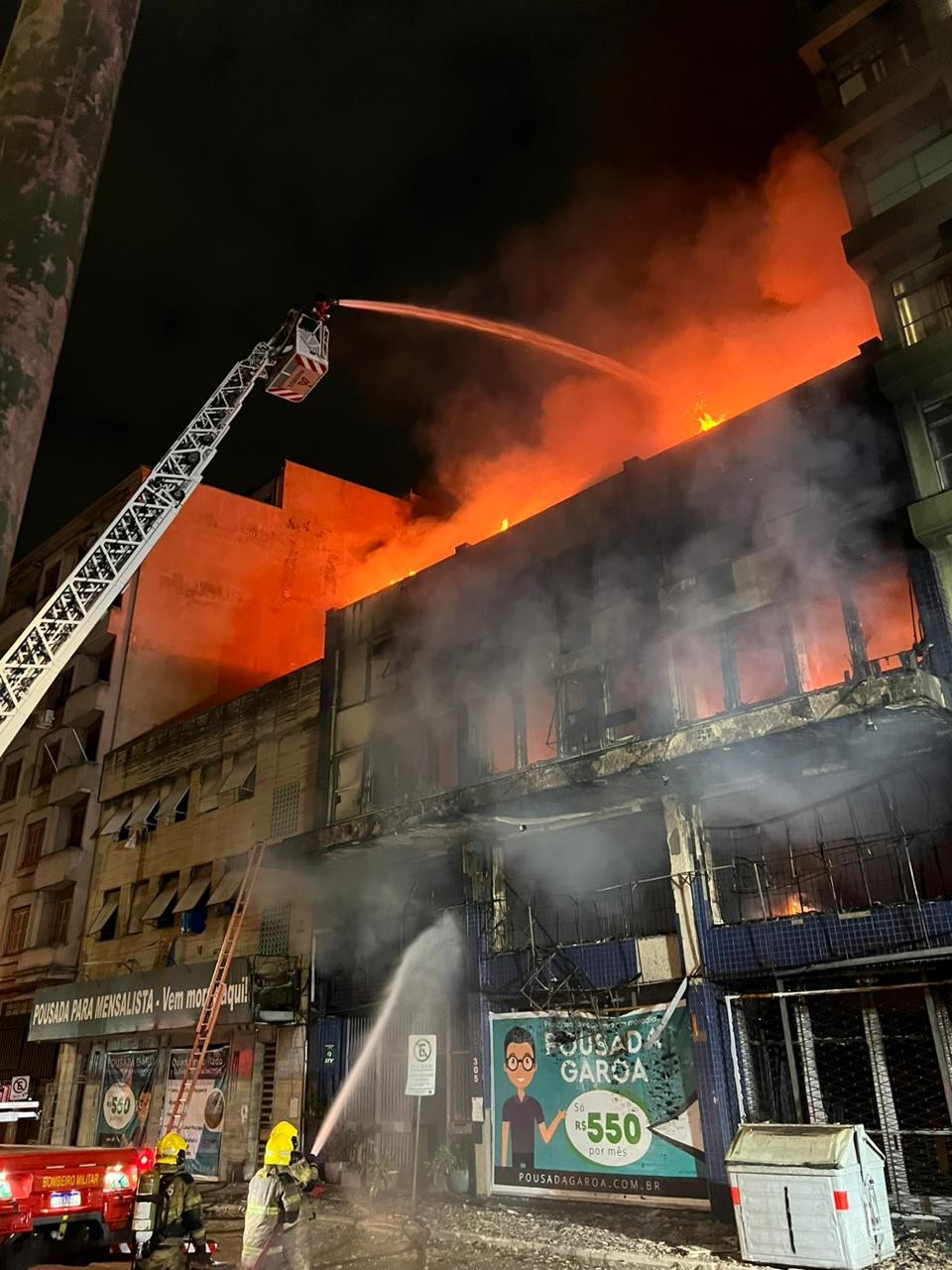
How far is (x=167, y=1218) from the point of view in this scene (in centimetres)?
690

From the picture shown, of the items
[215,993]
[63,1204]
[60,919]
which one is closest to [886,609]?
[63,1204]

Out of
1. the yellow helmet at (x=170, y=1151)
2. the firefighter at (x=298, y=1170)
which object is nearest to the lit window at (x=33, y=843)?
the yellow helmet at (x=170, y=1151)

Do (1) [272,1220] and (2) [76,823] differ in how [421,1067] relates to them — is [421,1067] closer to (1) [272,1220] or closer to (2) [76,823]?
(1) [272,1220]

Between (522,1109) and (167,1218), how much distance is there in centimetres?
802

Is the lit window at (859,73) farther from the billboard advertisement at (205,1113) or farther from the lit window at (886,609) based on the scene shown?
the billboard advertisement at (205,1113)

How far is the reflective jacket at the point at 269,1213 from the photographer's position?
6840mm

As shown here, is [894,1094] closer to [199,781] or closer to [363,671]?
[363,671]

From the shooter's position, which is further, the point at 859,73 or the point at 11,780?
the point at 11,780

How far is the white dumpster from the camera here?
8289 mm

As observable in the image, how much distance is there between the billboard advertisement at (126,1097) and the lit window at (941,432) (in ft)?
63.3

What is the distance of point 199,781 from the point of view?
74.9ft

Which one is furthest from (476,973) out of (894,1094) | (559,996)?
(894,1094)

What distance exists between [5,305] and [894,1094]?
1238cm

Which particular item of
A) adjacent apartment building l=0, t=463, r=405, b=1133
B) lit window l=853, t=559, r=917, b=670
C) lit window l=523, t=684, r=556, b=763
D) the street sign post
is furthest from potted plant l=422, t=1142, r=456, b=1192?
adjacent apartment building l=0, t=463, r=405, b=1133
